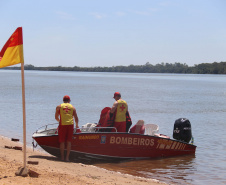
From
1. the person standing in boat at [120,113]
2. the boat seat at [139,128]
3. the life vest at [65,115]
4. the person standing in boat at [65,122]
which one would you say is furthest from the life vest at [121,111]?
the life vest at [65,115]

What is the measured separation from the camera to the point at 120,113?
10875 mm

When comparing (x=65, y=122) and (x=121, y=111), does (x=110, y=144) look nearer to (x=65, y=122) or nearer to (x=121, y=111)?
(x=121, y=111)

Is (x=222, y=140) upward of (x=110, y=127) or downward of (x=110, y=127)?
downward

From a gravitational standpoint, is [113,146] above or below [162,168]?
above

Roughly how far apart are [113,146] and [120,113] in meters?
A: 0.91

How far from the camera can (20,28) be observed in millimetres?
7141

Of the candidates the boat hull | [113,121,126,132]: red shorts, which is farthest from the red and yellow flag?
[113,121,126,132]: red shorts

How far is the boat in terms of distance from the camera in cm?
1033

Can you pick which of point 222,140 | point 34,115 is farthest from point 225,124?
point 34,115

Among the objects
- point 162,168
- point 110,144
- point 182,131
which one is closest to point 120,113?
point 110,144

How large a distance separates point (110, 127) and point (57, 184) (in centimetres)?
364

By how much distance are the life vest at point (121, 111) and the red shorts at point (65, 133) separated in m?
1.44

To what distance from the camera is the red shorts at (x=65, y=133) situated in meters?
9.91

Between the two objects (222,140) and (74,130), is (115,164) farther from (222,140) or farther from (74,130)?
(222,140)
